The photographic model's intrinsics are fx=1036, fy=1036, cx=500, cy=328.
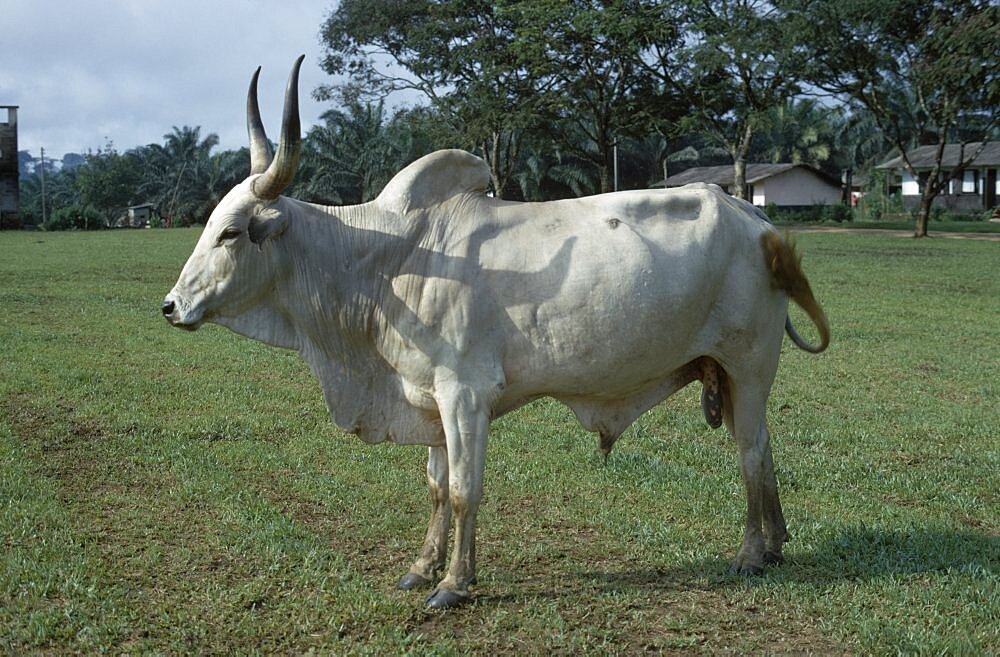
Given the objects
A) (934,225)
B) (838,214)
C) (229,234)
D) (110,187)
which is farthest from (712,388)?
(110,187)

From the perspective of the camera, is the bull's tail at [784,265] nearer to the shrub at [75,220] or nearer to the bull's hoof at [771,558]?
the bull's hoof at [771,558]

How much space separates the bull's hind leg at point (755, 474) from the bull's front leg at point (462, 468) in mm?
1221

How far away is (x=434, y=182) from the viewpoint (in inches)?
176

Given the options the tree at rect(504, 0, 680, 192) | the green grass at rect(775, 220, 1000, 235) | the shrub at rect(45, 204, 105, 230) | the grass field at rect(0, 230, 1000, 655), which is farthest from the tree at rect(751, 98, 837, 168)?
the grass field at rect(0, 230, 1000, 655)

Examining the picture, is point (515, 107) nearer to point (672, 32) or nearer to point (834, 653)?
point (672, 32)

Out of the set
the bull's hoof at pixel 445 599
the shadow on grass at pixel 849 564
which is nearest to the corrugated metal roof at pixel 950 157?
the shadow on grass at pixel 849 564

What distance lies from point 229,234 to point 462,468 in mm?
1329

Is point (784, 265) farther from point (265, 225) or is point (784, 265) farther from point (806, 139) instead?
point (806, 139)

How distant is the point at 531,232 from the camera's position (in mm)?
4367

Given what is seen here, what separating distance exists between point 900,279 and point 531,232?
14.2m

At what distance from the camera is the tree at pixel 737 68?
2647cm

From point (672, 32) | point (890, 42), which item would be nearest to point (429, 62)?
point (672, 32)

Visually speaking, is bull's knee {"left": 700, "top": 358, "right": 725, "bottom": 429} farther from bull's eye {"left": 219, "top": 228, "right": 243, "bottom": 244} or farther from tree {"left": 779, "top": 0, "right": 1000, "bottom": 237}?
tree {"left": 779, "top": 0, "right": 1000, "bottom": 237}

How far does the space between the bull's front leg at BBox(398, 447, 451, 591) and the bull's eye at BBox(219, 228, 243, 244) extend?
1.25 m
